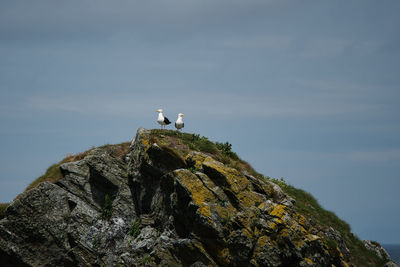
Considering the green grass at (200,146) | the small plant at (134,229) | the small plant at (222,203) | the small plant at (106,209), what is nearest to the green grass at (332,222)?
the green grass at (200,146)

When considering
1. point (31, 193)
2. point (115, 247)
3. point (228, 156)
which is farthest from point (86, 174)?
point (228, 156)

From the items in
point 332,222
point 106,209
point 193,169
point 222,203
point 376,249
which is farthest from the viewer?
point 376,249

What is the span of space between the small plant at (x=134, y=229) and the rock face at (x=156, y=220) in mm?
93

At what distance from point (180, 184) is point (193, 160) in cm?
422

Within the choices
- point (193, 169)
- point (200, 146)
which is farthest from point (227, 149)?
point (193, 169)

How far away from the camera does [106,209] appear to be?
112ft

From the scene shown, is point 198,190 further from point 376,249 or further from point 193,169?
point 376,249

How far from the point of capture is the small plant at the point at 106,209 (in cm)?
3381

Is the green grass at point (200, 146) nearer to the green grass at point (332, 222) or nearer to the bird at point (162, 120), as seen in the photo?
the bird at point (162, 120)

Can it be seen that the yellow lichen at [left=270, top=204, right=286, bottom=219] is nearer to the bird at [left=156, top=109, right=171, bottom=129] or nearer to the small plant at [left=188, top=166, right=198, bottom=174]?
the small plant at [left=188, top=166, right=198, bottom=174]

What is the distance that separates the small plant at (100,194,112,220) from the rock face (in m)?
0.09

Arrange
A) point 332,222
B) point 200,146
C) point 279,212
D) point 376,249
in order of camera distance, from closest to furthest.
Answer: point 279,212, point 200,146, point 332,222, point 376,249

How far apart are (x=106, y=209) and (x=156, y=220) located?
16.5 ft

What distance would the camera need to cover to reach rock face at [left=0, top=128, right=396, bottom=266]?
27.3 meters
